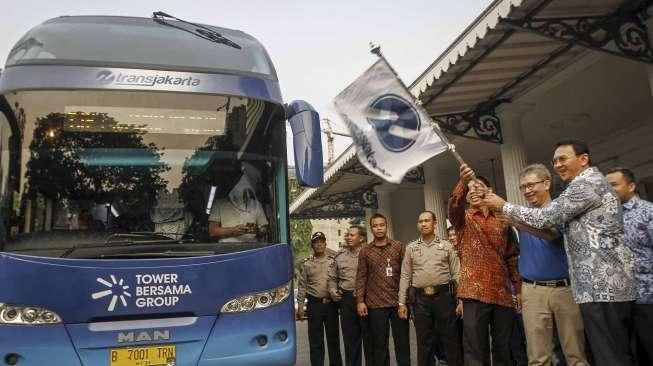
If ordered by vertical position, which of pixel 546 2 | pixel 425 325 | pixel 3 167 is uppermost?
pixel 546 2

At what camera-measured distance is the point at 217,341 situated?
3814 mm

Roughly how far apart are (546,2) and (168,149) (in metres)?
3.94

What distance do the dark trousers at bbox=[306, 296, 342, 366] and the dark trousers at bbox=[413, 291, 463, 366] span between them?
1.58 m

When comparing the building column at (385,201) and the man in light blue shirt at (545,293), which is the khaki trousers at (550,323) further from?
the building column at (385,201)

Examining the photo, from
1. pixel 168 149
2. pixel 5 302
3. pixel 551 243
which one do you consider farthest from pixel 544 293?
pixel 5 302

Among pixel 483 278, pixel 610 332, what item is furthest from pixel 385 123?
pixel 610 332

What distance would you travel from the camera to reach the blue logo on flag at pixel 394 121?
13.0ft

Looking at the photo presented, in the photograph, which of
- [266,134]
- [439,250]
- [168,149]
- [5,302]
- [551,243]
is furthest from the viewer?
[439,250]

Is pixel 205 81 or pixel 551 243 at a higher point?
pixel 205 81

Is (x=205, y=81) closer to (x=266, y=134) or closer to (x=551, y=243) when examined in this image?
(x=266, y=134)

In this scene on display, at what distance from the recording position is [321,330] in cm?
714

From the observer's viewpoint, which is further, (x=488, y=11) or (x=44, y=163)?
(x=488, y=11)

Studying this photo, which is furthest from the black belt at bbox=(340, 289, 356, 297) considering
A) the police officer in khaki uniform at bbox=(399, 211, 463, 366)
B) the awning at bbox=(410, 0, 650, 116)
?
the awning at bbox=(410, 0, 650, 116)

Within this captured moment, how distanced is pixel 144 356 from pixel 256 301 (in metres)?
0.85
